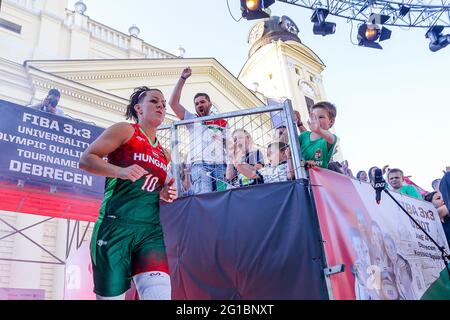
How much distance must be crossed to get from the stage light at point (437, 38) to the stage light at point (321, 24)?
3.38m

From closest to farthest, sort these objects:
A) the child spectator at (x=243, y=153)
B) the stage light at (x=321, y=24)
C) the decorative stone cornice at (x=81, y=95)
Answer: the child spectator at (x=243, y=153)
the decorative stone cornice at (x=81, y=95)
the stage light at (x=321, y=24)

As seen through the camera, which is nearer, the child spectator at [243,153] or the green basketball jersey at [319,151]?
the green basketball jersey at [319,151]

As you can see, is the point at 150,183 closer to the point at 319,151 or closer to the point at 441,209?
the point at 319,151

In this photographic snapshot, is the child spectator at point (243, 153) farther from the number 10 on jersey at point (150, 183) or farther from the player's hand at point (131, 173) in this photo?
the player's hand at point (131, 173)

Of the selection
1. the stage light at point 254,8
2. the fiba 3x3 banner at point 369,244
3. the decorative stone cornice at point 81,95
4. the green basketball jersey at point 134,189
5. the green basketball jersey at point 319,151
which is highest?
the stage light at point 254,8

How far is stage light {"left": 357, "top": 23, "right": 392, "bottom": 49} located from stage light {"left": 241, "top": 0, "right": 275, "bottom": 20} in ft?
11.0

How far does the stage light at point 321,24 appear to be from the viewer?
11523mm

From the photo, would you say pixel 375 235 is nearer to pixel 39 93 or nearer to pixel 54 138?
pixel 54 138

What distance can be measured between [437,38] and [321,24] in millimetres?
3951

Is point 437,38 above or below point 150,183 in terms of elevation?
above

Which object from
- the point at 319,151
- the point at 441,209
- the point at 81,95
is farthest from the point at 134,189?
the point at 81,95

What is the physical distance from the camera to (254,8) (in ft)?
32.8

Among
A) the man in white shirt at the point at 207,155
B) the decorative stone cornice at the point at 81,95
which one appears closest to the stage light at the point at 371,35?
the decorative stone cornice at the point at 81,95

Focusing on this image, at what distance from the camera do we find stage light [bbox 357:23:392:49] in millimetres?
11828
